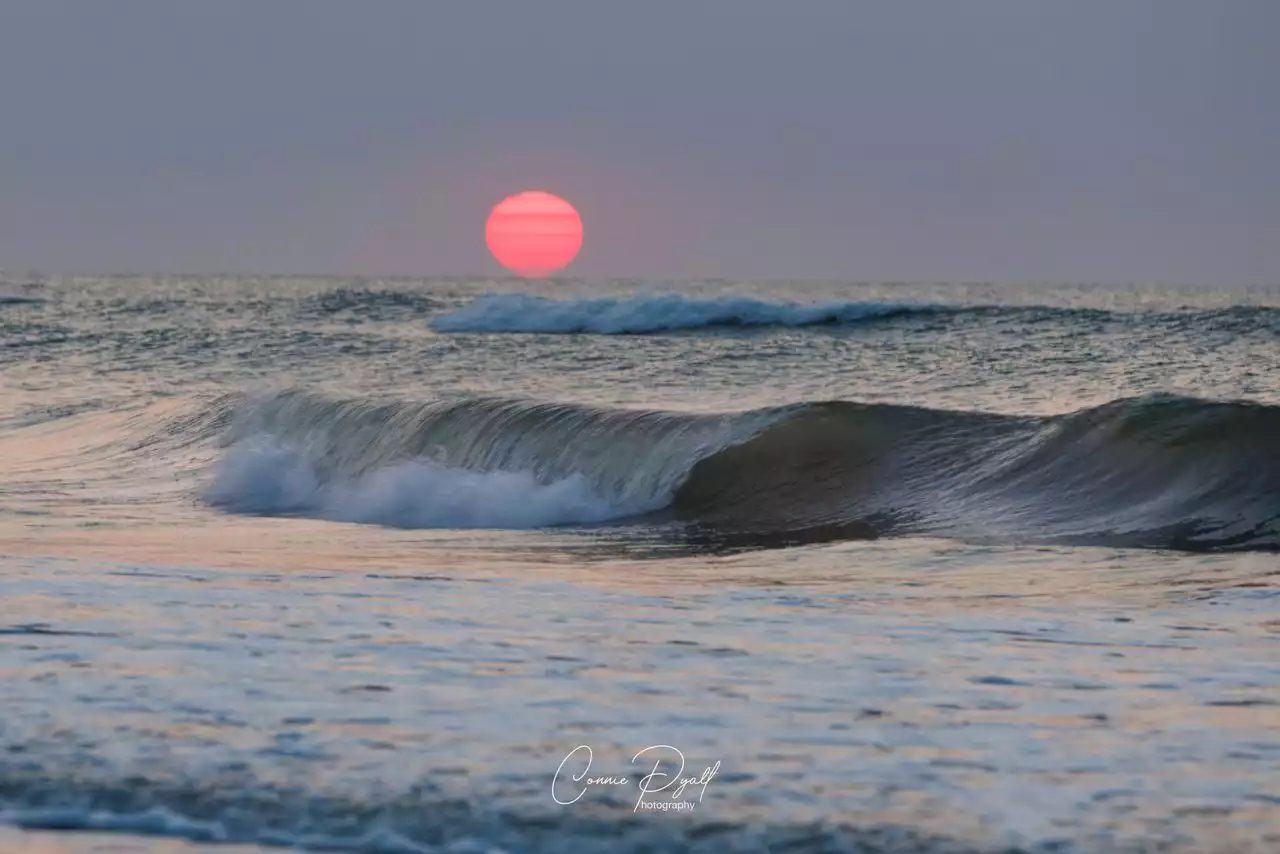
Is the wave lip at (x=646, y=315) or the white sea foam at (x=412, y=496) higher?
the white sea foam at (x=412, y=496)

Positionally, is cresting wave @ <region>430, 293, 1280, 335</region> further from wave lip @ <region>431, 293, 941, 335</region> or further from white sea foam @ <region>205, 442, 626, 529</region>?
white sea foam @ <region>205, 442, 626, 529</region>

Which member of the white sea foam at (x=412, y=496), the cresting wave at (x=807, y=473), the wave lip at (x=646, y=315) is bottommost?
the wave lip at (x=646, y=315)

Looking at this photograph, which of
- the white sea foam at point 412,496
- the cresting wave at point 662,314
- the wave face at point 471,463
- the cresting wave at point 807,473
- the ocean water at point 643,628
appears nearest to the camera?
the ocean water at point 643,628

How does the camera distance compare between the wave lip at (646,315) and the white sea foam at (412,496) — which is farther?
the wave lip at (646,315)

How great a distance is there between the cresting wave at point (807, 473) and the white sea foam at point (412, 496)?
0.02 metres

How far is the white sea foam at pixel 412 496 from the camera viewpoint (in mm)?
9734

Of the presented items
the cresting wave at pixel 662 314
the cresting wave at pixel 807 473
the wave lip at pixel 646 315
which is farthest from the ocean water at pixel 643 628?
the wave lip at pixel 646 315

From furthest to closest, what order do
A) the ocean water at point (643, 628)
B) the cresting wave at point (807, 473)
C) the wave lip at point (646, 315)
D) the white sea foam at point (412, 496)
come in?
1. the wave lip at point (646, 315)
2. the white sea foam at point (412, 496)
3. the cresting wave at point (807, 473)
4. the ocean water at point (643, 628)

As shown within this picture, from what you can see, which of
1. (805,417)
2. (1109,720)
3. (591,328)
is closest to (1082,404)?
(805,417)

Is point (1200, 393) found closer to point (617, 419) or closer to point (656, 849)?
point (617, 419)

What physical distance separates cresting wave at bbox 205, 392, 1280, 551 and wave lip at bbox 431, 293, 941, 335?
20.7 m

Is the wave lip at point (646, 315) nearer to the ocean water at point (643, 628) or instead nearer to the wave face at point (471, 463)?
the ocean water at point (643, 628)

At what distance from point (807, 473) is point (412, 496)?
262 centimetres

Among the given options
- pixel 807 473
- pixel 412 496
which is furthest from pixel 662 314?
pixel 412 496
